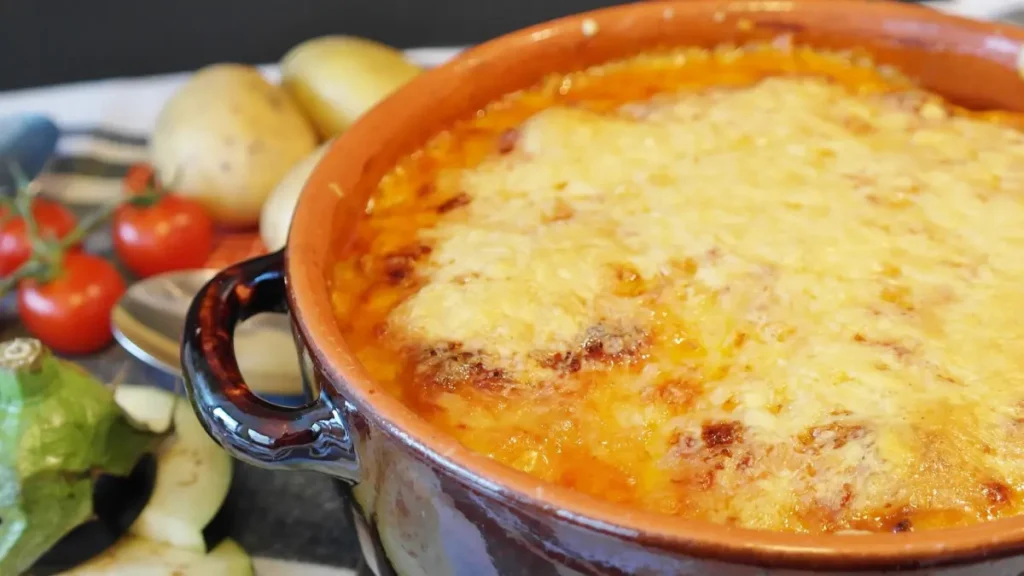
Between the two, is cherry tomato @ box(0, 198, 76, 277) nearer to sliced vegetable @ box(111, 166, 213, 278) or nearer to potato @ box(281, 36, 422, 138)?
sliced vegetable @ box(111, 166, 213, 278)

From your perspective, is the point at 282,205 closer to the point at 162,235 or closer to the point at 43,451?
the point at 162,235

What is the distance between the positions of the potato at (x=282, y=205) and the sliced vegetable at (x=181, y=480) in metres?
0.28

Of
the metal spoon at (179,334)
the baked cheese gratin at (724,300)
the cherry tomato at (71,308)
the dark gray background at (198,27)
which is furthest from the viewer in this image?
the dark gray background at (198,27)

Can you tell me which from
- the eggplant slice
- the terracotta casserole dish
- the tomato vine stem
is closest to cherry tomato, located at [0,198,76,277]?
the tomato vine stem

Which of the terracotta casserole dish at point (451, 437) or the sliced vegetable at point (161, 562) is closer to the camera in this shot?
the terracotta casserole dish at point (451, 437)

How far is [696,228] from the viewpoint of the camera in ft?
2.59

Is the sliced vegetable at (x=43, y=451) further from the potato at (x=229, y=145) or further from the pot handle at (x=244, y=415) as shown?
the potato at (x=229, y=145)

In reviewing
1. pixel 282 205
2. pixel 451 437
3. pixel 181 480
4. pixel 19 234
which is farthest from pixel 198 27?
pixel 451 437

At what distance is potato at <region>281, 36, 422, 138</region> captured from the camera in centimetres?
137

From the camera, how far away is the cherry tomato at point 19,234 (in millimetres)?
1240

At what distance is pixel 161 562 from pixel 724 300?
0.53 meters

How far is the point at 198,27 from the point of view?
1.75 metres

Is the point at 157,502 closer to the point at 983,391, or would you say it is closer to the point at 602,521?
the point at 602,521

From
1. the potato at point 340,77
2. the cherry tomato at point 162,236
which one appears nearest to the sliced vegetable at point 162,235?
the cherry tomato at point 162,236
